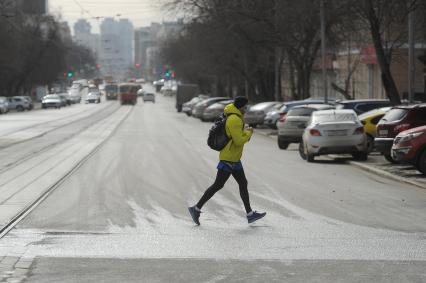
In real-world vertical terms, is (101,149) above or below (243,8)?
below

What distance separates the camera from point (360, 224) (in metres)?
12.5

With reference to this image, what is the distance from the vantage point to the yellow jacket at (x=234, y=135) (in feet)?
40.1

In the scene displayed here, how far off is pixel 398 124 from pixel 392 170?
4.43 feet

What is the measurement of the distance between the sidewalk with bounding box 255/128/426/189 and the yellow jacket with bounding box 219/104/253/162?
20.9 feet

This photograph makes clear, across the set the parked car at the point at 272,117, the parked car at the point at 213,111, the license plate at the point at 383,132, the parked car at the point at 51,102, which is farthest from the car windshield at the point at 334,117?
the parked car at the point at 51,102

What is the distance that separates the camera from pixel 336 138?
982 inches

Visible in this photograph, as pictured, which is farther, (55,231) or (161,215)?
(161,215)

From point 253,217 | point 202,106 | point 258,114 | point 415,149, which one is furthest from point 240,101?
point 202,106

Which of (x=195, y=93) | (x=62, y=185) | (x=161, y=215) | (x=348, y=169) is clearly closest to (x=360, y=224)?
(x=161, y=215)

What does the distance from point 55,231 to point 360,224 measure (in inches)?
158

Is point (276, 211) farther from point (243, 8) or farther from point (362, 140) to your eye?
point (243, 8)

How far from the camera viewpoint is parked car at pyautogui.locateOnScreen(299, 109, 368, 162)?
24969 millimetres

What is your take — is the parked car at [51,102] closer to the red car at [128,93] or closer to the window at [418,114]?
the red car at [128,93]

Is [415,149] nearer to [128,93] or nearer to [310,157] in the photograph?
[310,157]
